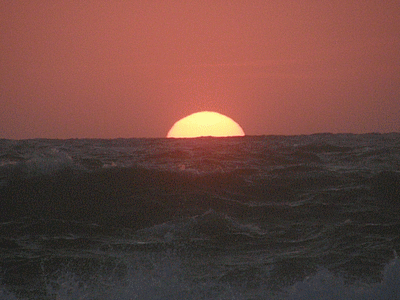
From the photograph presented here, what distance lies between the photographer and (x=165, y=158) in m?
22.5

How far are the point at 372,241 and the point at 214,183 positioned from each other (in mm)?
6321

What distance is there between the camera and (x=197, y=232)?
32.7 ft

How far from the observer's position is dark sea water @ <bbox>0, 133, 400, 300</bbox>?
24.5 feet

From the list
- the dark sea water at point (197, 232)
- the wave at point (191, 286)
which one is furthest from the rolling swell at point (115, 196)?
the wave at point (191, 286)

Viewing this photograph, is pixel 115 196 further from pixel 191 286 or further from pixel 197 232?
pixel 191 286

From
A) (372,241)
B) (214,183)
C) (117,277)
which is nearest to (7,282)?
(117,277)

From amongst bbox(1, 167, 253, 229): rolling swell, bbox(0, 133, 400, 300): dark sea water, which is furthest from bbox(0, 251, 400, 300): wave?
bbox(1, 167, 253, 229): rolling swell

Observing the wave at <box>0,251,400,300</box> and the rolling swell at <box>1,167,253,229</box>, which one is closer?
the wave at <box>0,251,400,300</box>

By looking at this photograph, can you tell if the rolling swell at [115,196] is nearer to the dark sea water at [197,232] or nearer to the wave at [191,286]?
the dark sea water at [197,232]

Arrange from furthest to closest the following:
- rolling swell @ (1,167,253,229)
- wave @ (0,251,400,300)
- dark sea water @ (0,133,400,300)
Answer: rolling swell @ (1,167,253,229) < dark sea water @ (0,133,400,300) < wave @ (0,251,400,300)

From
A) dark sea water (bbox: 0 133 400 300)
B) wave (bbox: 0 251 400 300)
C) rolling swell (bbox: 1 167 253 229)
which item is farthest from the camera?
rolling swell (bbox: 1 167 253 229)

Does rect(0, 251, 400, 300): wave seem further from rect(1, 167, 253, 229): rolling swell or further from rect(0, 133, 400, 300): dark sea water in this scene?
rect(1, 167, 253, 229): rolling swell

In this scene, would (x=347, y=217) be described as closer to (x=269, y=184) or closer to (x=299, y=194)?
(x=299, y=194)

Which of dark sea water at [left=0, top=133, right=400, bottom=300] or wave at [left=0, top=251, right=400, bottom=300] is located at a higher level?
dark sea water at [left=0, top=133, right=400, bottom=300]
